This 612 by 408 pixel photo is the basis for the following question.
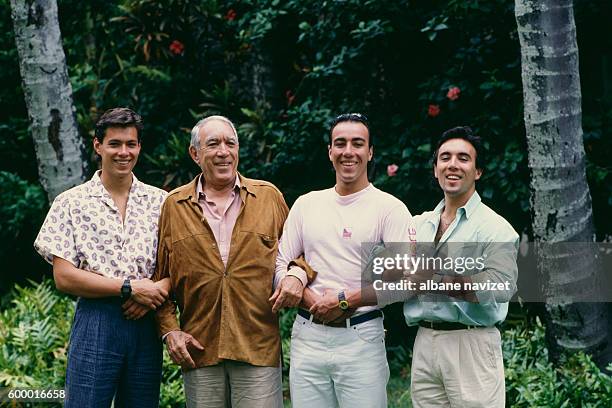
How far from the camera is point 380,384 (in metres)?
3.95

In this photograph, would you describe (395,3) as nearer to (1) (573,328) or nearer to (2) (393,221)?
(1) (573,328)

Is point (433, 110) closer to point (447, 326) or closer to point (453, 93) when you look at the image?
point (453, 93)

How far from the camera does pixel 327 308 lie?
12.7 ft

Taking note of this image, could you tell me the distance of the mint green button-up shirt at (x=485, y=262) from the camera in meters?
3.67

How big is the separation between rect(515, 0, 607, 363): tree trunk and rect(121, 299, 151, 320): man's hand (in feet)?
9.54

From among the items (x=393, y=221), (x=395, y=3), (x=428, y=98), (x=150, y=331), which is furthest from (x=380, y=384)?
(x=395, y=3)

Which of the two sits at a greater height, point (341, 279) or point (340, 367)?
point (341, 279)

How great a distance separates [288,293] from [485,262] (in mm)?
945

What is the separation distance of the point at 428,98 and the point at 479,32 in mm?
714

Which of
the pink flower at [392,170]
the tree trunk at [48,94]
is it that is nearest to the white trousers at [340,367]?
the pink flower at [392,170]

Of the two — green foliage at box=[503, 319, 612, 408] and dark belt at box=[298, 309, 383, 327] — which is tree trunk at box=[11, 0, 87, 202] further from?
green foliage at box=[503, 319, 612, 408]

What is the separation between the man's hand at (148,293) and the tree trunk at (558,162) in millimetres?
2812

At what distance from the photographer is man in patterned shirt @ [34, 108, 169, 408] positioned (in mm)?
4016

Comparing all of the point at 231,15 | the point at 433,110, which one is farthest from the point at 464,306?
the point at 231,15
